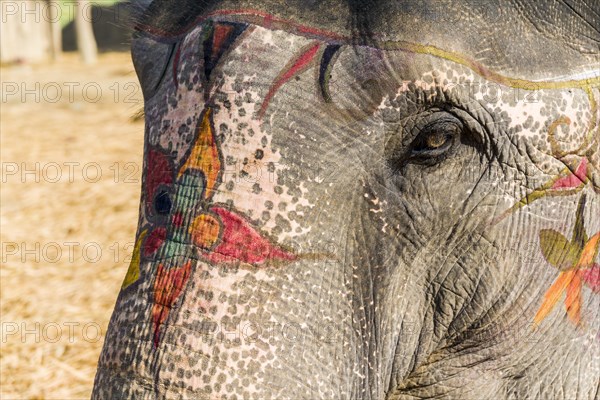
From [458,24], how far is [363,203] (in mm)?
386

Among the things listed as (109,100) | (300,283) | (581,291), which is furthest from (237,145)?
(109,100)

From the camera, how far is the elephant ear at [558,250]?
1884 millimetres

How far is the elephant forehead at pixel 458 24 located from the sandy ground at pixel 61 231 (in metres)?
0.82

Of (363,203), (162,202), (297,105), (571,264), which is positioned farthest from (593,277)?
(162,202)

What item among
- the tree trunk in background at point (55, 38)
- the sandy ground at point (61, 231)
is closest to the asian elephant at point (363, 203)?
the sandy ground at point (61, 231)

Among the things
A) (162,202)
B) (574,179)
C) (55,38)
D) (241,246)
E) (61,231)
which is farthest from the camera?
(55,38)

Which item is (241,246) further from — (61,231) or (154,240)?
(61,231)

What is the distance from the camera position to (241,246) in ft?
5.30

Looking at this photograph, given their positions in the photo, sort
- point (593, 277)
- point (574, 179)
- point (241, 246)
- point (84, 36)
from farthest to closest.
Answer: point (84, 36) < point (593, 277) < point (574, 179) < point (241, 246)

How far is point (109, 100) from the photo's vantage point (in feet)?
25.5

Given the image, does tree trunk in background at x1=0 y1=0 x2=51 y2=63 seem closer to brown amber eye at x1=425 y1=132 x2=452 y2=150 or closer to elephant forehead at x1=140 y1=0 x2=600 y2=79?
elephant forehead at x1=140 y1=0 x2=600 y2=79

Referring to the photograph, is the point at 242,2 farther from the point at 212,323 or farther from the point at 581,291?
the point at 581,291

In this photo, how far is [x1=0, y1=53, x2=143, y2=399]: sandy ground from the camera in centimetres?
368

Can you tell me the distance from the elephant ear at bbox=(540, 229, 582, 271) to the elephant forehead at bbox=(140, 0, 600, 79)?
318 mm
